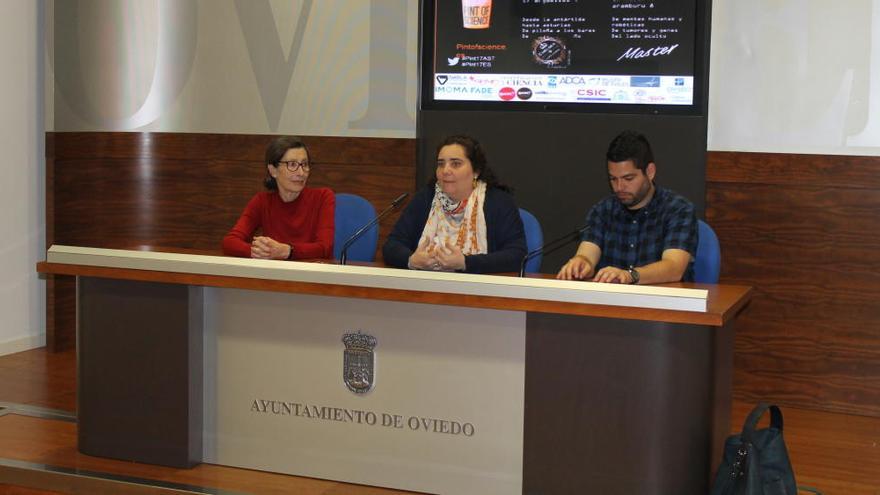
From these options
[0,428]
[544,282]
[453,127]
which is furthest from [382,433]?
[453,127]

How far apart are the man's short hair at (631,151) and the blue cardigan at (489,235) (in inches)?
18.1

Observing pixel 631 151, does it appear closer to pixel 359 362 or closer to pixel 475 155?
pixel 475 155

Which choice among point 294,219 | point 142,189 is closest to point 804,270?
point 294,219

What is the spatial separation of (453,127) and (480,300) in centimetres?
198

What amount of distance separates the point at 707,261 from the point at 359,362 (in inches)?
48.7

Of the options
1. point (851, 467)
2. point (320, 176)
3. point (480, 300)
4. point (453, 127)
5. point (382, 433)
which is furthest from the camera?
point (320, 176)

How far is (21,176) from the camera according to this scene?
5.35 meters

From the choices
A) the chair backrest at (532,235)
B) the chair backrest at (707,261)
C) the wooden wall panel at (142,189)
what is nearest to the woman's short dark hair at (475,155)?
the chair backrest at (532,235)

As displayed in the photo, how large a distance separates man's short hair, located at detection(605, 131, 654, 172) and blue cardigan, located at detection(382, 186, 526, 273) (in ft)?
1.51

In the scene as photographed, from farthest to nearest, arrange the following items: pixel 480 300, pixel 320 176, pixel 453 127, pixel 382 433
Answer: pixel 320 176
pixel 453 127
pixel 382 433
pixel 480 300

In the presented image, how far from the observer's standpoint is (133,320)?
11.1ft

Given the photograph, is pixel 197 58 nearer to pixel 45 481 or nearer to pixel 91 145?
pixel 91 145

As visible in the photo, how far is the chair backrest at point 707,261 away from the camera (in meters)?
3.50

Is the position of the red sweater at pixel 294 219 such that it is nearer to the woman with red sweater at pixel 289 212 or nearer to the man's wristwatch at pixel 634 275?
the woman with red sweater at pixel 289 212
